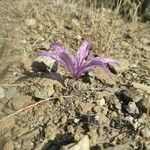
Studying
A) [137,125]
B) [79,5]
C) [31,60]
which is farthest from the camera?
[79,5]

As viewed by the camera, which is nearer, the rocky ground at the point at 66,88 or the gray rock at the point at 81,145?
the gray rock at the point at 81,145

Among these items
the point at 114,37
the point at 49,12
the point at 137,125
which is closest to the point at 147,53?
the point at 114,37

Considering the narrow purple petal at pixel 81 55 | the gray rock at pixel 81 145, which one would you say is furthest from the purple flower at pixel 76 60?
the gray rock at pixel 81 145

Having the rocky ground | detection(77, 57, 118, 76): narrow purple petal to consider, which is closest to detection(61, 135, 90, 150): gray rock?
the rocky ground

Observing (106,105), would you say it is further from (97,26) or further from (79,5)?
(79,5)

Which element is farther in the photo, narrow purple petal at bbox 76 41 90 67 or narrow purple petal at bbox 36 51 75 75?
narrow purple petal at bbox 76 41 90 67

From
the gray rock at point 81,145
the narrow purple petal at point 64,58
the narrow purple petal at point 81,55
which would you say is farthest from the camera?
the narrow purple petal at point 81,55

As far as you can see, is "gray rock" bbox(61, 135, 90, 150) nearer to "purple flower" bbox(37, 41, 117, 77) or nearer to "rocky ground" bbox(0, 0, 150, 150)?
"rocky ground" bbox(0, 0, 150, 150)

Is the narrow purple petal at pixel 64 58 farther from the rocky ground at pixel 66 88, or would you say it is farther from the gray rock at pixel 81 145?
the gray rock at pixel 81 145

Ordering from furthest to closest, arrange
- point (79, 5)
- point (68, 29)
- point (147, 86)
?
point (79, 5), point (68, 29), point (147, 86)
